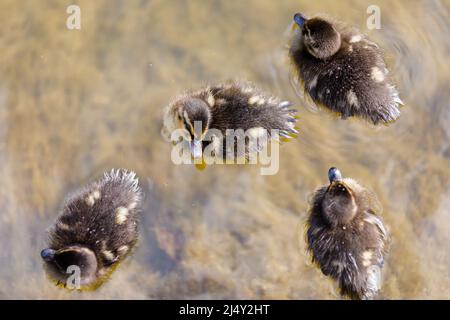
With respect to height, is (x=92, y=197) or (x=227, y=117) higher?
(x=227, y=117)

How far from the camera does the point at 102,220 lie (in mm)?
2221

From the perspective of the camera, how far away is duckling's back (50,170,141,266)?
2221 mm

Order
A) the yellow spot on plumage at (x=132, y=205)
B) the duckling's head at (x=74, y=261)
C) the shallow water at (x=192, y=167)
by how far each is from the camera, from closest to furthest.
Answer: the duckling's head at (x=74, y=261), the yellow spot on plumage at (x=132, y=205), the shallow water at (x=192, y=167)

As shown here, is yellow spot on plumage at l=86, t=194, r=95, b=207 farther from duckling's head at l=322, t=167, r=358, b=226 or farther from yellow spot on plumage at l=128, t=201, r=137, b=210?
duckling's head at l=322, t=167, r=358, b=226

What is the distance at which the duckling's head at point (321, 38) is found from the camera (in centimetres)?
222

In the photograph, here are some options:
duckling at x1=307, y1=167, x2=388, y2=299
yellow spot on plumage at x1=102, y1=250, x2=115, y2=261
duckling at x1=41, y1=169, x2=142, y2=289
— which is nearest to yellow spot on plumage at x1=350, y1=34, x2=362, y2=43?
duckling at x1=307, y1=167, x2=388, y2=299

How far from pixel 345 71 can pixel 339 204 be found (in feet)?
2.17

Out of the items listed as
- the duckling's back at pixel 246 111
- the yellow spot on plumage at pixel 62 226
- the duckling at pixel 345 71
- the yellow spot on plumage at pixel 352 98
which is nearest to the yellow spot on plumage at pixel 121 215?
the yellow spot on plumage at pixel 62 226

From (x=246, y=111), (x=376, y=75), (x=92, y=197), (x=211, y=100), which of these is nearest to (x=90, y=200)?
(x=92, y=197)

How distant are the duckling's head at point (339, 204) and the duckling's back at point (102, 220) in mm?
993

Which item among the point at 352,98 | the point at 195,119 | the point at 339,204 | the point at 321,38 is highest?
the point at 321,38

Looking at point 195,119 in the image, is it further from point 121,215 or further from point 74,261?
point 74,261

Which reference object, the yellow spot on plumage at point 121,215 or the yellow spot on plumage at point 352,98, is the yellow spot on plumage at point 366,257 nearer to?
the yellow spot on plumage at point 352,98
